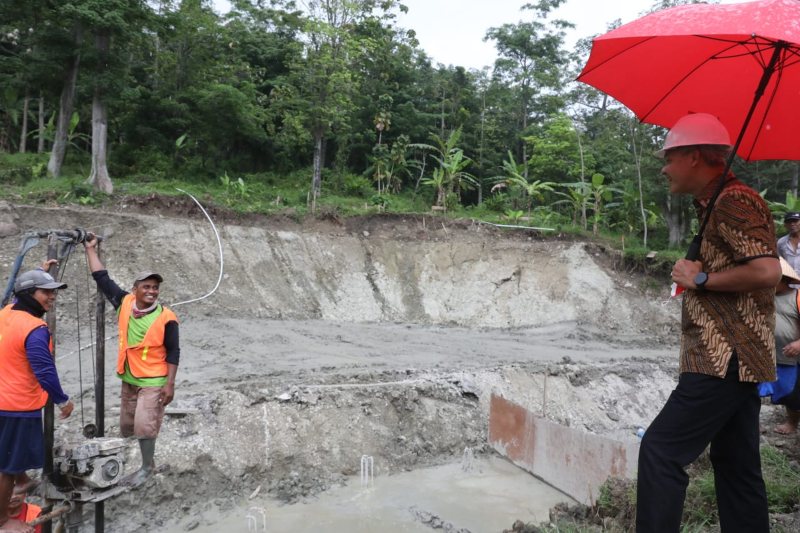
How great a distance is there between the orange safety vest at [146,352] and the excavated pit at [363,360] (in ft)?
1.80

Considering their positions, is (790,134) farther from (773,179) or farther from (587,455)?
(773,179)

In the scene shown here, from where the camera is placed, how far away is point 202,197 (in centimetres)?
1520

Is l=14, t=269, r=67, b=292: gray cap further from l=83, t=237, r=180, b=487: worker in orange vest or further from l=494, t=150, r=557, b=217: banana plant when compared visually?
l=494, t=150, r=557, b=217: banana plant

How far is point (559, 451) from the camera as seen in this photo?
5.76 metres

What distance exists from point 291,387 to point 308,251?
8.00 metres

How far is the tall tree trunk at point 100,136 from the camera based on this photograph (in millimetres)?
14055

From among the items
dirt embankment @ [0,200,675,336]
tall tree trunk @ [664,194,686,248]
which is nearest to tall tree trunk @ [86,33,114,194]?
dirt embankment @ [0,200,675,336]

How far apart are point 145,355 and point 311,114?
16.8 metres

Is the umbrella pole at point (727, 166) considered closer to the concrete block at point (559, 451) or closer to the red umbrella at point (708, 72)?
the red umbrella at point (708, 72)

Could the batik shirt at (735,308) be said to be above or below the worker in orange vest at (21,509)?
above

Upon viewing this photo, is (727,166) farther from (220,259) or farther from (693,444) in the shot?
(220,259)

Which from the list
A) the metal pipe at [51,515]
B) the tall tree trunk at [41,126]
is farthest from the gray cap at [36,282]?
the tall tree trunk at [41,126]

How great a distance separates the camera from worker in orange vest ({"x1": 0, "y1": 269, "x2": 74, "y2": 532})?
3.65m

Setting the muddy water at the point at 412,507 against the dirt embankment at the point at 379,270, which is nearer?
the muddy water at the point at 412,507
